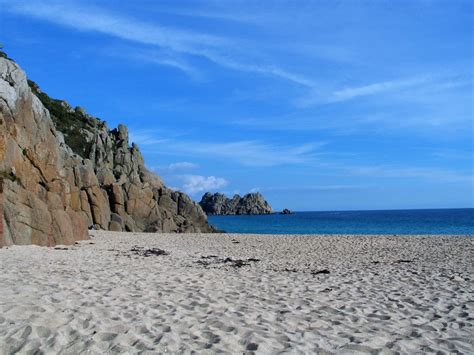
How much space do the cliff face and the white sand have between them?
5605 inches

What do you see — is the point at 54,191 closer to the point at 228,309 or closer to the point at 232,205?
the point at 228,309

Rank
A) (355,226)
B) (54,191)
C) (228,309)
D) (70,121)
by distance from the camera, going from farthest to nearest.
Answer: (355,226) → (70,121) → (54,191) → (228,309)

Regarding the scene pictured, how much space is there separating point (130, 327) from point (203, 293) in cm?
284

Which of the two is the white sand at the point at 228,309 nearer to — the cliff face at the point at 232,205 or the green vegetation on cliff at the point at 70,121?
the green vegetation on cliff at the point at 70,121

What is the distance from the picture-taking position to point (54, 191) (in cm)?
2084

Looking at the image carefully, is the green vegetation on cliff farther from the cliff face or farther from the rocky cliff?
the cliff face

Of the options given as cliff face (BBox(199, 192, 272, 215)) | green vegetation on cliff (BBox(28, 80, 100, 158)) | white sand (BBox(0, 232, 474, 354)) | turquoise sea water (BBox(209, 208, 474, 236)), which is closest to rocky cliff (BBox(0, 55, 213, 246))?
green vegetation on cliff (BBox(28, 80, 100, 158))

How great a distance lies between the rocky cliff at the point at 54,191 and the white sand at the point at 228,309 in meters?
4.84

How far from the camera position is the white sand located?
18.6 ft

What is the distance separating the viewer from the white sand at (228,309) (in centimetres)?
566

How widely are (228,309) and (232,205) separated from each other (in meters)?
149

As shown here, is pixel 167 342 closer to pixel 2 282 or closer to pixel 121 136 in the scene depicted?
pixel 2 282

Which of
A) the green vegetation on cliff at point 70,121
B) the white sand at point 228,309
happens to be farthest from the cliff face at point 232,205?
the white sand at point 228,309

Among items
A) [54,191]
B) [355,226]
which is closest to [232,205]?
[355,226]
